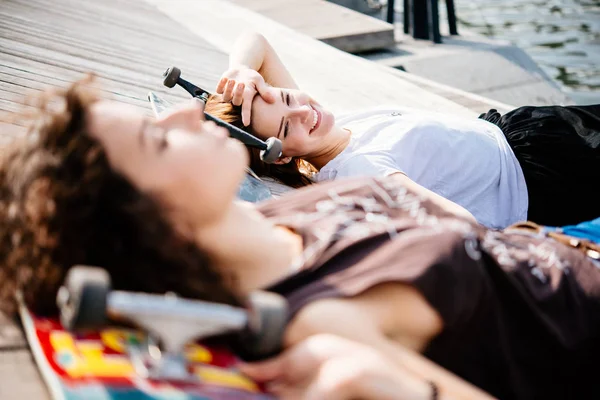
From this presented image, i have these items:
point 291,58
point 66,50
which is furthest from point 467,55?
point 66,50

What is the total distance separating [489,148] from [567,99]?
425 cm

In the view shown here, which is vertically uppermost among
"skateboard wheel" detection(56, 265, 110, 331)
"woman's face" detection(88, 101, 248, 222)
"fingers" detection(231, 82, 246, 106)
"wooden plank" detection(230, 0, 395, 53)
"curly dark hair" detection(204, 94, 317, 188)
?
"woman's face" detection(88, 101, 248, 222)

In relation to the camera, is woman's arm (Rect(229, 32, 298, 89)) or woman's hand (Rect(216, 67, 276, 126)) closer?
woman's hand (Rect(216, 67, 276, 126))

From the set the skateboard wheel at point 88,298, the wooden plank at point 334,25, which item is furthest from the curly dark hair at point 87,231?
the wooden plank at point 334,25

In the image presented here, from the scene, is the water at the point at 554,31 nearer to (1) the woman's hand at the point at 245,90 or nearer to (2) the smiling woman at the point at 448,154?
(2) the smiling woman at the point at 448,154

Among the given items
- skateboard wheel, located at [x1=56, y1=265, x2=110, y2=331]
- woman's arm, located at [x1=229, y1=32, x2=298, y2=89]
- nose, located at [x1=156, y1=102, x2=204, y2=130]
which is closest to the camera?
skateboard wheel, located at [x1=56, y1=265, x2=110, y2=331]

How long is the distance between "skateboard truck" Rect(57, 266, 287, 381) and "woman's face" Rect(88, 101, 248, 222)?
0.27 metres

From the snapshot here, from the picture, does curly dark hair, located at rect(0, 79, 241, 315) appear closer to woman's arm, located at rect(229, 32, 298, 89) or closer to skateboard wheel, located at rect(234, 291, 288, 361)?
skateboard wheel, located at rect(234, 291, 288, 361)

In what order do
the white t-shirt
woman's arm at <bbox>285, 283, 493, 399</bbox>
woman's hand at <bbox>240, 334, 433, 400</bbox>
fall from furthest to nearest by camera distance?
the white t-shirt → woman's arm at <bbox>285, 283, 493, 399</bbox> → woman's hand at <bbox>240, 334, 433, 400</bbox>

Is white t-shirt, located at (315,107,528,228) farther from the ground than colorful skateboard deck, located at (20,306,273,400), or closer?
closer

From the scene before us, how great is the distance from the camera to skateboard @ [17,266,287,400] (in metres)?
1.19

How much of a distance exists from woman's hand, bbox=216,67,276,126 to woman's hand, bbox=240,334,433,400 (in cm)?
151

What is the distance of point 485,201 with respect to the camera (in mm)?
→ 2816

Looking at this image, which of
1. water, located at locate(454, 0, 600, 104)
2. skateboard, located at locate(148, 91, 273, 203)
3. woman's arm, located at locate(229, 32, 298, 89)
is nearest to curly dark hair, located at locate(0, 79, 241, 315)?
skateboard, located at locate(148, 91, 273, 203)
